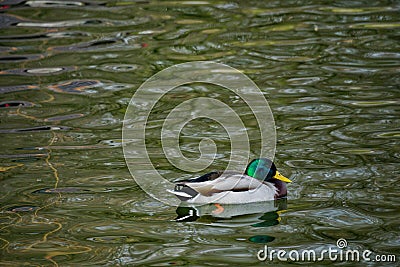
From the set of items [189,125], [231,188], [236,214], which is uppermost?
[189,125]

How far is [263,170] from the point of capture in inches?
274

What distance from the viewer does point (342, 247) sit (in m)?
5.85

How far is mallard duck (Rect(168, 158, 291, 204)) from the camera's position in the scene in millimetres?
6695

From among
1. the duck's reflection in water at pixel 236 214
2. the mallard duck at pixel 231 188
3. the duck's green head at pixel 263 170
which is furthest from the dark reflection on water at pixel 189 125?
the duck's green head at pixel 263 170

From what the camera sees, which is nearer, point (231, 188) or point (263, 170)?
point (231, 188)

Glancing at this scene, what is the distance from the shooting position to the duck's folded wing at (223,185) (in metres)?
6.69

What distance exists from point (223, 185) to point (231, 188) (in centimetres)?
7

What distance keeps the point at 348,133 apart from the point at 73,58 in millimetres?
4295

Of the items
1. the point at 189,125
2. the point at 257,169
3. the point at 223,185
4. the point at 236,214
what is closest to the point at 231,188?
the point at 223,185

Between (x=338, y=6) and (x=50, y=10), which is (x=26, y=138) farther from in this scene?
(x=338, y=6)

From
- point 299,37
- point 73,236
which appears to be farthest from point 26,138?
point 299,37

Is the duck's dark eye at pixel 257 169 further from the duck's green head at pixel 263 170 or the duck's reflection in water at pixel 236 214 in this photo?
the duck's reflection in water at pixel 236 214

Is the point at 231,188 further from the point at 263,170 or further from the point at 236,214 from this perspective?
the point at 263,170

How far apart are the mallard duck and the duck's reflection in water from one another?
0.16ft
